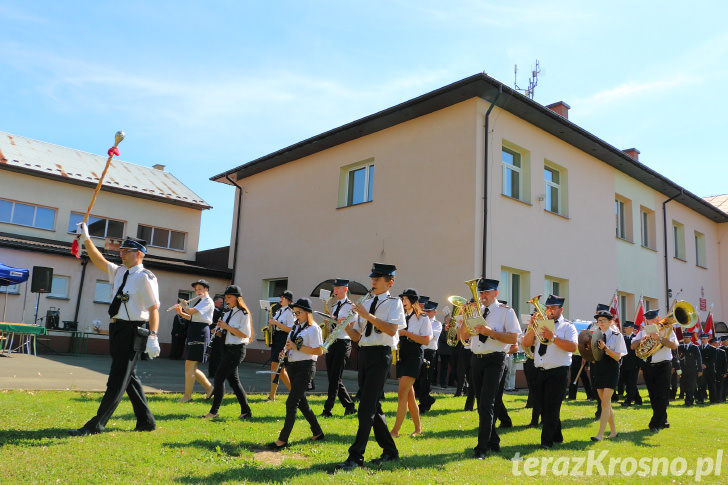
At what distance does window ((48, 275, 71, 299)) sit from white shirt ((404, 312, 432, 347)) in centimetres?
1812

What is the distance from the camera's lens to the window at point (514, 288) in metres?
16.7

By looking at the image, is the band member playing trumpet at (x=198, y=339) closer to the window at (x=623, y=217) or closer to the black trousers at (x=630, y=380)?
the black trousers at (x=630, y=380)

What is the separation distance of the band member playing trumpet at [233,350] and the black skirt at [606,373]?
514 cm

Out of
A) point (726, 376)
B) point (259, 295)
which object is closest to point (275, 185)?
point (259, 295)

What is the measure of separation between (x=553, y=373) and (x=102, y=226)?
24.7 m

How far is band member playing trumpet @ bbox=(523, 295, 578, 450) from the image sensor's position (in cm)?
766

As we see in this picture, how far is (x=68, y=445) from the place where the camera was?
6.09m

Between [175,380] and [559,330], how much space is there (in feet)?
28.9

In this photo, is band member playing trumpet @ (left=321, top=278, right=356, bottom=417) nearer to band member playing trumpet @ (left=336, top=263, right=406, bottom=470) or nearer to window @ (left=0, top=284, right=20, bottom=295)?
band member playing trumpet @ (left=336, top=263, right=406, bottom=470)

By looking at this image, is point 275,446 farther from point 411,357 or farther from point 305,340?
point 411,357

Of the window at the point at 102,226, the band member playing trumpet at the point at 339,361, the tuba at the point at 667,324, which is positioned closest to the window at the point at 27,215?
the window at the point at 102,226

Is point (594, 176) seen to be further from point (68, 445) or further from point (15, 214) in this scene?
point (15, 214)

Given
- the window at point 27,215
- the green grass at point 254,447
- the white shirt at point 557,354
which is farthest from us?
the window at point 27,215

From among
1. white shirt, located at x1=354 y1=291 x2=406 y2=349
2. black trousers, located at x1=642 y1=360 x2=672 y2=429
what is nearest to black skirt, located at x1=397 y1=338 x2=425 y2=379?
white shirt, located at x1=354 y1=291 x2=406 y2=349
